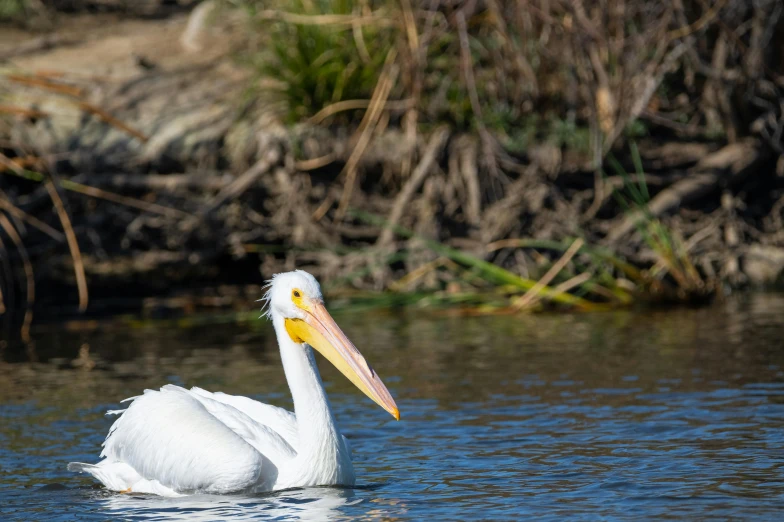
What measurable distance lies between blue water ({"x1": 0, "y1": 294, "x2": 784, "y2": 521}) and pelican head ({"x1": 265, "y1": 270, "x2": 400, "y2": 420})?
1.57 ft

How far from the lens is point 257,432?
5301mm

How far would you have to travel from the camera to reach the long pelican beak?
17.0 feet

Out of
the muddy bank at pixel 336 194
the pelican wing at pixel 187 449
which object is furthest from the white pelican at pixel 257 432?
the muddy bank at pixel 336 194

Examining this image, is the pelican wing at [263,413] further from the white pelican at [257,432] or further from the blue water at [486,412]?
the blue water at [486,412]

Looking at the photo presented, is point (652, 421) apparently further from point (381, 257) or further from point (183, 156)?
point (183, 156)

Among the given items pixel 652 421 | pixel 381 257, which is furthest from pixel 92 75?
pixel 652 421

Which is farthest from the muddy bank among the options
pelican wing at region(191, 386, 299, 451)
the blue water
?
pelican wing at region(191, 386, 299, 451)

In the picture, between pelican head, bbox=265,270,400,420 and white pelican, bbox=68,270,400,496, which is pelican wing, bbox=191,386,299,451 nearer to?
white pelican, bbox=68,270,400,496

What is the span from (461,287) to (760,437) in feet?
17.2

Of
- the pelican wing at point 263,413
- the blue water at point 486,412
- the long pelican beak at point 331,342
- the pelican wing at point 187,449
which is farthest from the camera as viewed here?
the pelican wing at point 263,413

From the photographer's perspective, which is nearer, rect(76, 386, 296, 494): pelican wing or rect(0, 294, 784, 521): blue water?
rect(0, 294, 784, 521): blue water

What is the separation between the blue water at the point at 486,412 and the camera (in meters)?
4.69

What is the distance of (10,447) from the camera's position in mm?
6094

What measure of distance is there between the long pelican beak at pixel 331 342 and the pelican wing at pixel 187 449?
0.43 m
